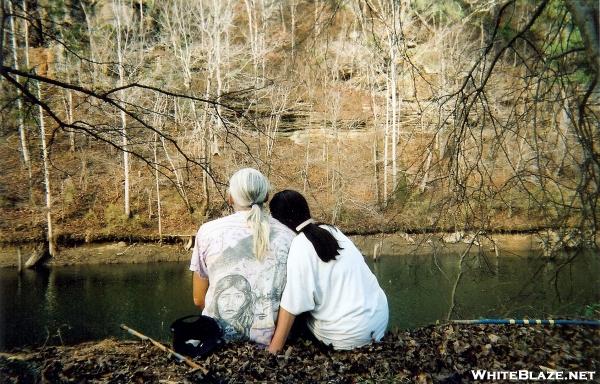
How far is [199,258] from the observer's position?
113 inches

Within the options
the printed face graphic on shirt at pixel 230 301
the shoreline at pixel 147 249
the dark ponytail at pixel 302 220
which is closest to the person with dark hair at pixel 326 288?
the dark ponytail at pixel 302 220

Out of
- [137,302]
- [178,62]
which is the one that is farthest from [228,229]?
[178,62]

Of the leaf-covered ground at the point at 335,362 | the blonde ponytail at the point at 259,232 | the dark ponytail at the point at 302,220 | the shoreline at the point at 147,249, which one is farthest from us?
the shoreline at the point at 147,249

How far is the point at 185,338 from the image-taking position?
2594mm

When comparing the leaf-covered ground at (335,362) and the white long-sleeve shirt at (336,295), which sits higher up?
the white long-sleeve shirt at (336,295)

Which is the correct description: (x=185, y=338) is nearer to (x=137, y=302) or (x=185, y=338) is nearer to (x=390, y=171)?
(x=137, y=302)

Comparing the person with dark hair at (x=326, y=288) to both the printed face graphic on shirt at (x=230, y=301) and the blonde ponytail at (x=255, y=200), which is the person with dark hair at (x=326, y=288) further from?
the printed face graphic on shirt at (x=230, y=301)

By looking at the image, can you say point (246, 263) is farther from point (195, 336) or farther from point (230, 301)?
point (195, 336)

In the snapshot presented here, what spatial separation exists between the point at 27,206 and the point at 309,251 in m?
20.0

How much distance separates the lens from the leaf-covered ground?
2.34 metres

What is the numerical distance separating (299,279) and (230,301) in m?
0.52

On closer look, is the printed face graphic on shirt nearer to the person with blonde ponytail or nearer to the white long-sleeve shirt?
A: the person with blonde ponytail

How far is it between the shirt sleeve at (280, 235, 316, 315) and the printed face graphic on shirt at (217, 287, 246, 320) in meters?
0.34

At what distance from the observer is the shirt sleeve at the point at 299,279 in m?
2.56
